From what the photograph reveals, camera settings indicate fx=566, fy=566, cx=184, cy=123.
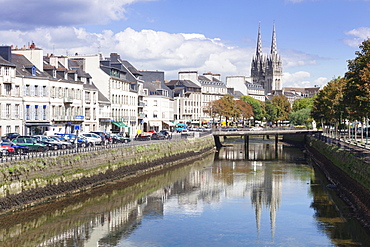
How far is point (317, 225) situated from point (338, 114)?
131 ft

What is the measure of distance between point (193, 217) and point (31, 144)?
1639 cm

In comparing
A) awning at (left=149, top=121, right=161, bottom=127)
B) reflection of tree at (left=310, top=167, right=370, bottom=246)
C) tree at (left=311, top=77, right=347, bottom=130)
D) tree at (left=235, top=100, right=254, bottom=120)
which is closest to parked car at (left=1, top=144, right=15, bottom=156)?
reflection of tree at (left=310, top=167, right=370, bottom=246)

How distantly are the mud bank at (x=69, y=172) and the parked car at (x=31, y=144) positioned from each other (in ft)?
12.7

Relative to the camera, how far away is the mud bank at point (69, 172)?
32.8 meters

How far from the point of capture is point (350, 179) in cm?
4119

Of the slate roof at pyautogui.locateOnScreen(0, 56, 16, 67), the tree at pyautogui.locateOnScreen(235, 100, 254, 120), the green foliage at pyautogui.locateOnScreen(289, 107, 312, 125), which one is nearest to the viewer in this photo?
the slate roof at pyautogui.locateOnScreen(0, 56, 16, 67)

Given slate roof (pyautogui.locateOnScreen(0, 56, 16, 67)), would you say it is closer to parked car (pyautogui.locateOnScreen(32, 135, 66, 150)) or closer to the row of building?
the row of building

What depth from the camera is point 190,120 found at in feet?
479

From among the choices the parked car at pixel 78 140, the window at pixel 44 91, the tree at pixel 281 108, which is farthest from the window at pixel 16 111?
the tree at pixel 281 108

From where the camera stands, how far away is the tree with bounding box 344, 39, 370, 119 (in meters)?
43.7

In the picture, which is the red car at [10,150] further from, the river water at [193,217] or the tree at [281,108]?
the tree at [281,108]

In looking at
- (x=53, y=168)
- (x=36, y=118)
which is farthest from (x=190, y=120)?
(x=53, y=168)

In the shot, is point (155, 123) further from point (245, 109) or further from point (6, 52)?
point (6, 52)

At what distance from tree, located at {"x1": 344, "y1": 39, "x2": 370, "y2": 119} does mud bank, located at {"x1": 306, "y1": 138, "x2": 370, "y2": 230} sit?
162 inches
